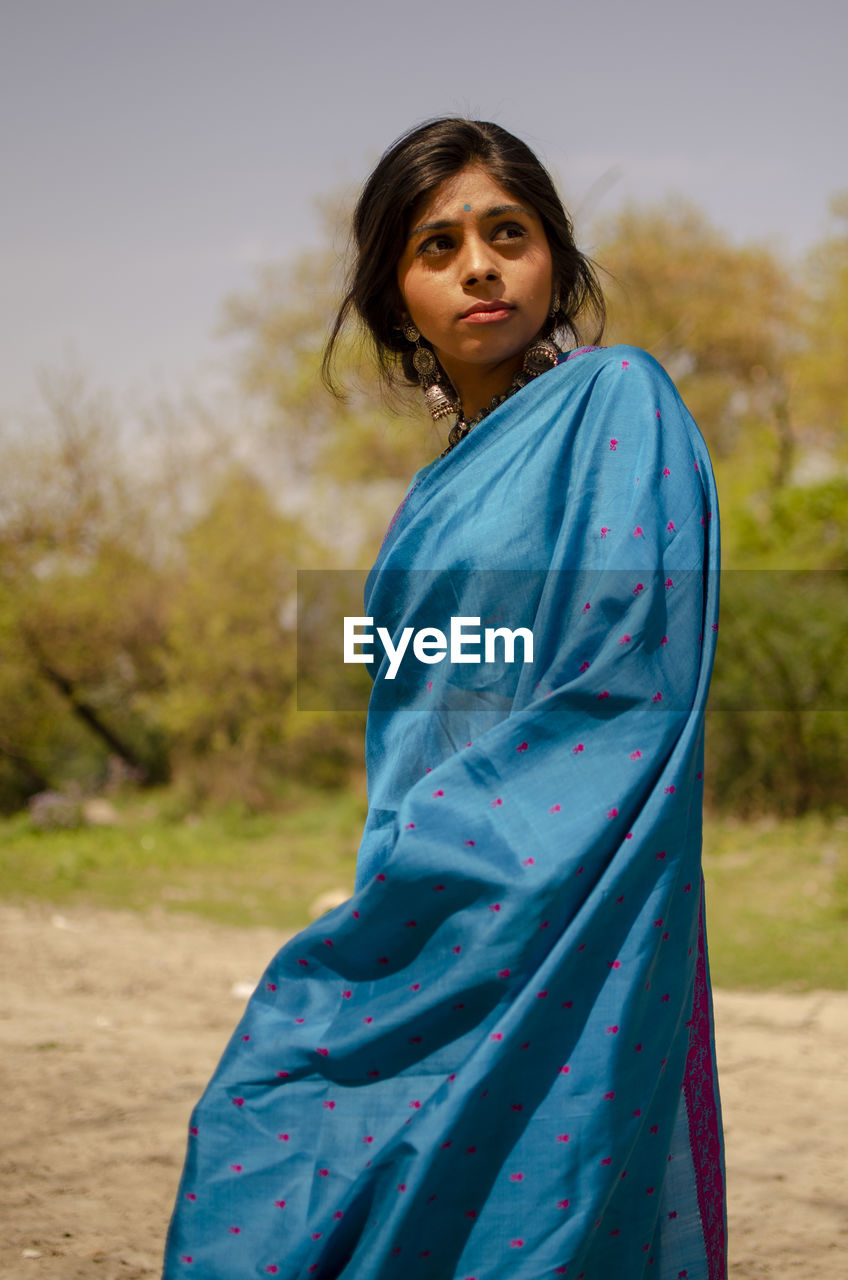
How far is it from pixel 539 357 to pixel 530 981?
2.77ft

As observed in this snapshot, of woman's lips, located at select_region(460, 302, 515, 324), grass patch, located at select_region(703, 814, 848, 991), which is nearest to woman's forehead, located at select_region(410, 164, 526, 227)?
woman's lips, located at select_region(460, 302, 515, 324)

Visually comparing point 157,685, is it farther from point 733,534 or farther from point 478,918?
point 478,918

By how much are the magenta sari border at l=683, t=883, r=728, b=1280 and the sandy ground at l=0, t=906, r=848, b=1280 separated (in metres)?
0.19

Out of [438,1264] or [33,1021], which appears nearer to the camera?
[438,1264]

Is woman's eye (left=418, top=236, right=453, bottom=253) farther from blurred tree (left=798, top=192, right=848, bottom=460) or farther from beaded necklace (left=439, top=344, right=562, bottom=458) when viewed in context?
blurred tree (left=798, top=192, right=848, bottom=460)

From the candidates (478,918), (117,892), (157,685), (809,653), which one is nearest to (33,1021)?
(117,892)

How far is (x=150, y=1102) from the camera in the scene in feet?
12.3

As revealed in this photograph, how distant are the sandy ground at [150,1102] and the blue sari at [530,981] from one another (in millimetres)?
197

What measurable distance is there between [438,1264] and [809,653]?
863cm

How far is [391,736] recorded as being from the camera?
4.99ft

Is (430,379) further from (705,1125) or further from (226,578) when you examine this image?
(226,578)

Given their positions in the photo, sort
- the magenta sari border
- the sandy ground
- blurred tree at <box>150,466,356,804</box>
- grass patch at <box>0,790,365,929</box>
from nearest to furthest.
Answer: the magenta sari border → the sandy ground → grass patch at <box>0,790,365,929</box> → blurred tree at <box>150,466,356,804</box>

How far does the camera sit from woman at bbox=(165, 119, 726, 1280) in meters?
1.20

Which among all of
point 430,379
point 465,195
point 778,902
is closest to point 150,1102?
point 430,379
